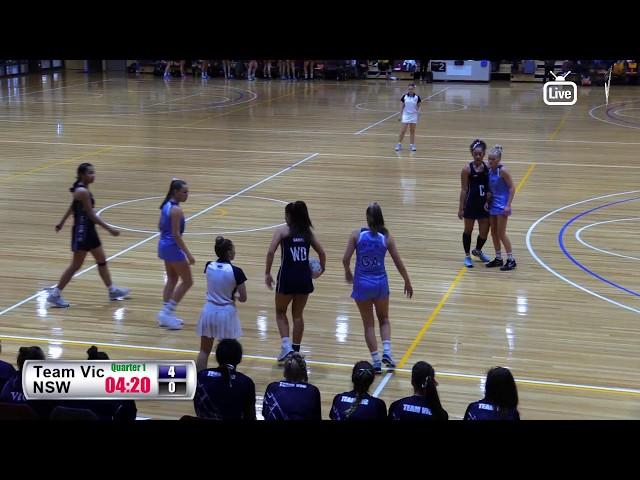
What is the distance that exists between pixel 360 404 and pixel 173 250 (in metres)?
4.53

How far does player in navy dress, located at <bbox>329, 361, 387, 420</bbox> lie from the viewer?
6.46 m

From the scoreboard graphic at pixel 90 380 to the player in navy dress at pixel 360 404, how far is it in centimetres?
126

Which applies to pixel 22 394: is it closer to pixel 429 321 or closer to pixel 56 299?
pixel 56 299

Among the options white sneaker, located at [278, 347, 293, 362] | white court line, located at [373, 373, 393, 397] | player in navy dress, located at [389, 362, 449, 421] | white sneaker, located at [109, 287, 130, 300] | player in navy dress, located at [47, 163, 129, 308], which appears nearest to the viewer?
player in navy dress, located at [389, 362, 449, 421]

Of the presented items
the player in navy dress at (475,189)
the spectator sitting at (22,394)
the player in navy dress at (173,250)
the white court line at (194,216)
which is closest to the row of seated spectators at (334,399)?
the spectator sitting at (22,394)

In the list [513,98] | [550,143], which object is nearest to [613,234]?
[550,143]

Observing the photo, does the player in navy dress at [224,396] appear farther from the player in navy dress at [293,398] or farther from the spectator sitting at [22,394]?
the spectator sitting at [22,394]

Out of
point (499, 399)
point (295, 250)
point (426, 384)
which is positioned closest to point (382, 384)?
point (295, 250)

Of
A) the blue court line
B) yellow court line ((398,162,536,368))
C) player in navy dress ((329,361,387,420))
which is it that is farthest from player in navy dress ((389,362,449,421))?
the blue court line

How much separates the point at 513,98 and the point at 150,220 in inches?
847

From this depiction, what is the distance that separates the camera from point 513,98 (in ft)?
113

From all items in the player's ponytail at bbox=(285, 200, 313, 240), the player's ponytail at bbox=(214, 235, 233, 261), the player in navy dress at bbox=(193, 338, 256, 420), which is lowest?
the player in navy dress at bbox=(193, 338, 256, 420)

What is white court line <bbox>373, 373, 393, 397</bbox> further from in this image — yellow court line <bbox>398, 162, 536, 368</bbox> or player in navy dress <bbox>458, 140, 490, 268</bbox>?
player in navy dress <bbox>458, 140, 490, 268</bbox>

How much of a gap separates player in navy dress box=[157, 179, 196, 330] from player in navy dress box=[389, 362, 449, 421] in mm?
4427
